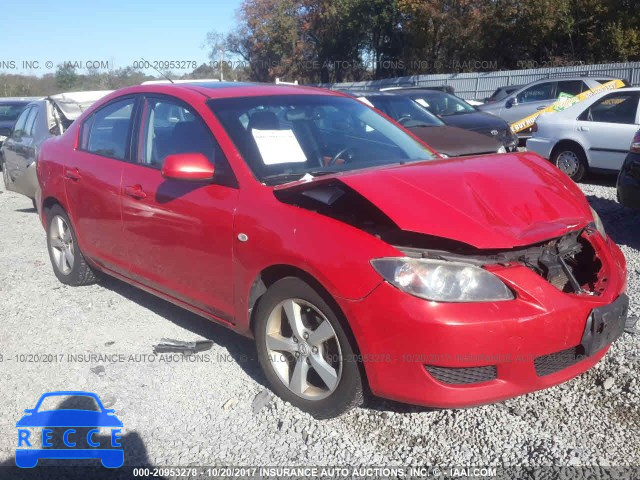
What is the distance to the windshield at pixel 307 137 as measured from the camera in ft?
12.5

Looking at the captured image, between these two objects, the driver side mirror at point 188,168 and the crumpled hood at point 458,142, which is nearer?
the driver side mirror at point 188,168

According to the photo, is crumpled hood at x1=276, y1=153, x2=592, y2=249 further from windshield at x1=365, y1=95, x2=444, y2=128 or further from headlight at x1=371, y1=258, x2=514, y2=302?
windshield at x1=365, y1=95, x2=444, y2=128

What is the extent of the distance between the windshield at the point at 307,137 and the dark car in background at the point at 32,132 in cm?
543

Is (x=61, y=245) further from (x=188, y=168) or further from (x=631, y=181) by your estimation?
(x=631, y=181)

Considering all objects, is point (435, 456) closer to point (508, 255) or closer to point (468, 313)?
point (468, 313)

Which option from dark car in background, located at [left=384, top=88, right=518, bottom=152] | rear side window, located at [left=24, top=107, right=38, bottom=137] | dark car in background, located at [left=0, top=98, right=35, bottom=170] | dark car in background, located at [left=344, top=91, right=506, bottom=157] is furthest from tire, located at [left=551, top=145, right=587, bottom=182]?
dark car in background, located at [left=0, top=98, right=35, bottom=170]

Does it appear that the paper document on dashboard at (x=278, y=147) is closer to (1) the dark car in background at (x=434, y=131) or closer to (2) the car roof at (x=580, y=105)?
(1) the dark car in background at (x=434, y=131)

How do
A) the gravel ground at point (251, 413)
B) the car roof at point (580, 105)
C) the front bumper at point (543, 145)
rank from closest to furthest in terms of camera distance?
the gravel ground at point (251, 413) < the car roof at point (580, 105) < the front bumper at point (543, 145)

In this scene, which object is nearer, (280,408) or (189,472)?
(189,472)

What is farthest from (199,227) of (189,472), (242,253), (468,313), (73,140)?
(73,140)

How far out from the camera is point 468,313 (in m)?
2.81

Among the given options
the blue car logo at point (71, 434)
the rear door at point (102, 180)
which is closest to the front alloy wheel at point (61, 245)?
the rear door at point (102, 180)

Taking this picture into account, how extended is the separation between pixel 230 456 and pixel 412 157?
7.08 ft

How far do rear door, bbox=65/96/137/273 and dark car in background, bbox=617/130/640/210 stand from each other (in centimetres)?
464
